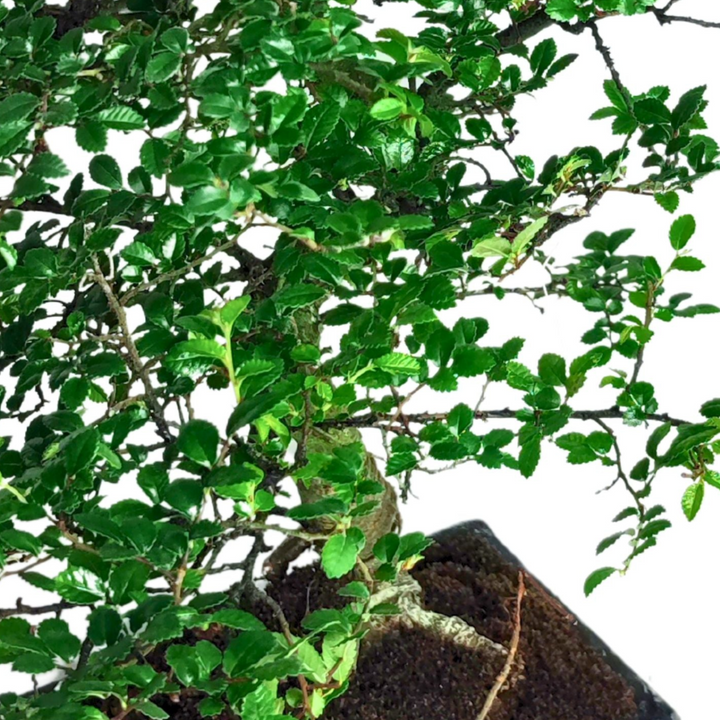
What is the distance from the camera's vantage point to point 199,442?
1.80 feet

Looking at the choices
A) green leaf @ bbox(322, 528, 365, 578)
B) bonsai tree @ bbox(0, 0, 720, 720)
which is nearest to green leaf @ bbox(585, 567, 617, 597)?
bonsai tree @ bbox(0, 0, 720, 720)

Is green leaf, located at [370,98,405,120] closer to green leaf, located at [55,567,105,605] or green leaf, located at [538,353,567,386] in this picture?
green leaf, located at [538,353,567,386]

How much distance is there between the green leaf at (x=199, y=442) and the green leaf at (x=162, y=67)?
0.20 meters

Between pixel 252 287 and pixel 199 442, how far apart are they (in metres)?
0.27

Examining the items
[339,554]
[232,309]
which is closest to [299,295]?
[232,309]

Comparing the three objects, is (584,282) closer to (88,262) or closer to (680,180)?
(680,180)

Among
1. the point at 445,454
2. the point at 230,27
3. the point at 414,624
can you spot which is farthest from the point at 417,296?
the point at 414,624

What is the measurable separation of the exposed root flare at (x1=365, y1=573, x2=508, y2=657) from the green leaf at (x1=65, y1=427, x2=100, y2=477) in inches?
23.0

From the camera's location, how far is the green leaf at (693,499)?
2.29ft

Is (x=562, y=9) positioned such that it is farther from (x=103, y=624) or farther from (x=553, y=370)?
(x=103, y=624)

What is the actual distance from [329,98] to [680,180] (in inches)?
11.0

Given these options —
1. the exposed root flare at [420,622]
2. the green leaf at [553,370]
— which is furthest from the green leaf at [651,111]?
the exposed root flare at [420,622]

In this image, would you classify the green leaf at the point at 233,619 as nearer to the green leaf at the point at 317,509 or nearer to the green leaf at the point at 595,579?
the green leaf at the point at 317,509

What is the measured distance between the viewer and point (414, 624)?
1126mm
